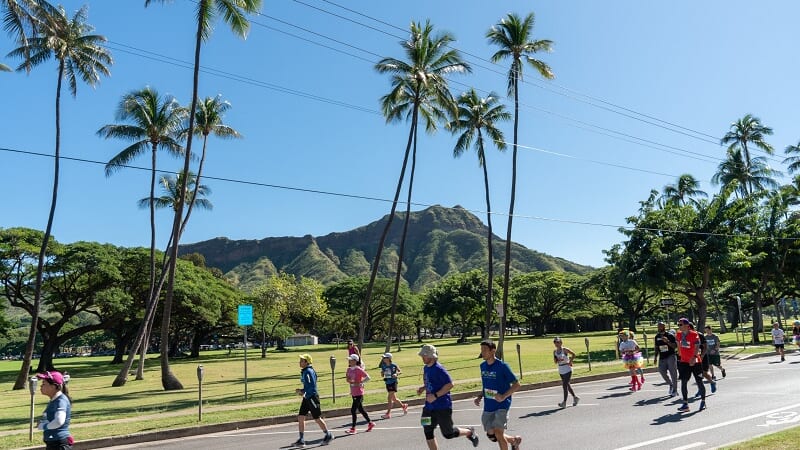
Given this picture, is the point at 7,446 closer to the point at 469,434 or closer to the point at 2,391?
the point at 469,434

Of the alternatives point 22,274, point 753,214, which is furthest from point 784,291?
point 22,274

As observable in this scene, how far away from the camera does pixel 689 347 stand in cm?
1120

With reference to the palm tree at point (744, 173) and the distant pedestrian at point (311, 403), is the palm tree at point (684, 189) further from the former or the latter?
the distant pedestrian at point (311, 403)

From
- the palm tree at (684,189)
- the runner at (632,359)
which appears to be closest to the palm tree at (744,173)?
the palm tree at (684,189)

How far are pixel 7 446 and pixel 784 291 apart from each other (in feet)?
185

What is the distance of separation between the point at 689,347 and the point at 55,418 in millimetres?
10717

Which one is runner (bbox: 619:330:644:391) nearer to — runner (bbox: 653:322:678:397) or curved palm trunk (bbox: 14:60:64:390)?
runner (bbox: 653:322:678:397)

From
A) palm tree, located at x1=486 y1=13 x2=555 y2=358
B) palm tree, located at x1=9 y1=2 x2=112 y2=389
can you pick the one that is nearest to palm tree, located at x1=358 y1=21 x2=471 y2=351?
palm tree, located at x1=486 y1=13 x2=555 y2=358

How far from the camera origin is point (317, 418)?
9.92 m

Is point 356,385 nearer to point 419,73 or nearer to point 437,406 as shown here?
point 437,406

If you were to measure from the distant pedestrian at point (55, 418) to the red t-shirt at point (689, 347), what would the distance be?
1052cm

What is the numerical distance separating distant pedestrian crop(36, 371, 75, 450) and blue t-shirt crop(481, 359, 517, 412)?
181 inches

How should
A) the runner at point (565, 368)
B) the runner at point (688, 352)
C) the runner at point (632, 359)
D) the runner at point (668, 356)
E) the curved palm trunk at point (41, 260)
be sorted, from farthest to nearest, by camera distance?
the curved palm trunk at point (41, 260) → the runner at point (632, 359) → the runner at point (668, 356) → the runner at point (565, 368) → the runner at point (688, 352)

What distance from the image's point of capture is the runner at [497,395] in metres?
6.69
